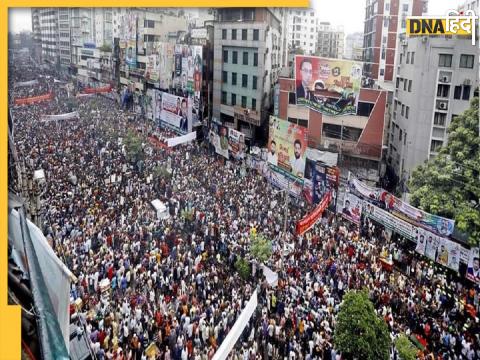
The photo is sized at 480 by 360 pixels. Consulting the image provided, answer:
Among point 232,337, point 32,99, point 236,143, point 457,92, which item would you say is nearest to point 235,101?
point 236,143

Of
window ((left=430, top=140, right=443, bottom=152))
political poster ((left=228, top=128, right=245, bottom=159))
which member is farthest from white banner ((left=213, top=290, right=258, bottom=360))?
window ((left=430, top=140, right=443, bottom=152))

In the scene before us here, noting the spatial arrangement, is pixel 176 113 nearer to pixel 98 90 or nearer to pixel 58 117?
pixel 58 117

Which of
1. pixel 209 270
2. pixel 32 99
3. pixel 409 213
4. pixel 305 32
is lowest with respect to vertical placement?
pixel 209 270

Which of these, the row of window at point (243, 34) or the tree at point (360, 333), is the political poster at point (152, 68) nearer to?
the row of window at point (243, 34)

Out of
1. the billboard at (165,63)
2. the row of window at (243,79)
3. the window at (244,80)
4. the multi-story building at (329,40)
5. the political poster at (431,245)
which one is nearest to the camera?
the political poster at (431,245)

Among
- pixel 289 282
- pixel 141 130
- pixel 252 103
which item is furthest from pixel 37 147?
pixel 289 282

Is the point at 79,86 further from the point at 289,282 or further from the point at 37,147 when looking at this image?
the point at 289,282

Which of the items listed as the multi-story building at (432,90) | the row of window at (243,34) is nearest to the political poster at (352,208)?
the multi-story building at (432,90)
